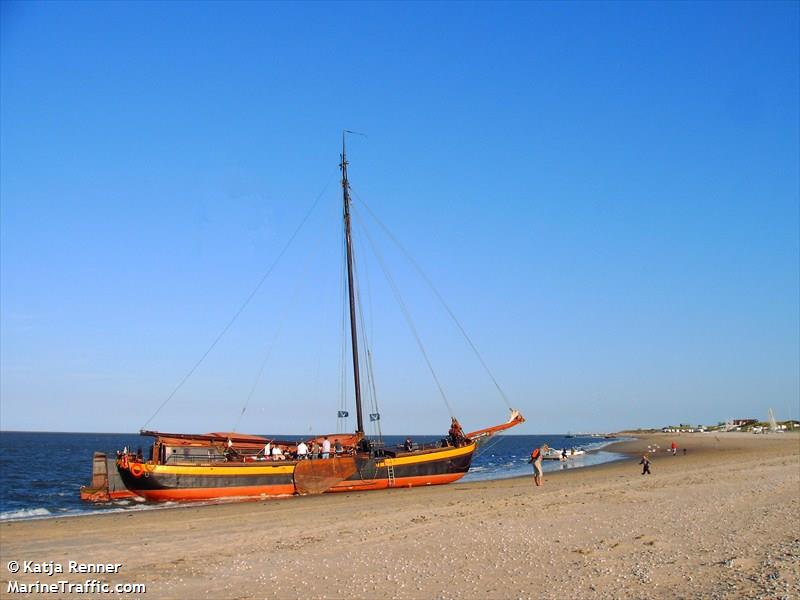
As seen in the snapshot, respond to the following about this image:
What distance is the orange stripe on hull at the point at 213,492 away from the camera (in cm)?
3269

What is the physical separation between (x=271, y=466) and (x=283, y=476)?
→ 80 centimetres

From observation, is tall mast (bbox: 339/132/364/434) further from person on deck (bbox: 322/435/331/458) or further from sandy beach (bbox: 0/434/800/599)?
sandy beach (bbox: 0/434/800/599)

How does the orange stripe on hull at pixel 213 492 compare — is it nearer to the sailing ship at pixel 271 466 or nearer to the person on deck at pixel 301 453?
the sailing ship at pixel 271 466

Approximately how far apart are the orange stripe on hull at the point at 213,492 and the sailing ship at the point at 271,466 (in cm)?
3

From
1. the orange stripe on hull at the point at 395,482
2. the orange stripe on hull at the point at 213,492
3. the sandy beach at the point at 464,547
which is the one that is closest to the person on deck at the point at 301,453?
the orange stripe on hull at the point at 213,492

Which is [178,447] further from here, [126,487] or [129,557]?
[129,557]

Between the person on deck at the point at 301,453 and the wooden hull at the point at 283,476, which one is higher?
the person on deck at the point at 301,453

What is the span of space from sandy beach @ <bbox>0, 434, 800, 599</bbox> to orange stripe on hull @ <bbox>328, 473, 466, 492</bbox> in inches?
398

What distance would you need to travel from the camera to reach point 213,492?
33.2 meters

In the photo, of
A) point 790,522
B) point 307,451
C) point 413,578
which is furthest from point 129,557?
point 307,451

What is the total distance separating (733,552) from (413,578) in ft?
19.5

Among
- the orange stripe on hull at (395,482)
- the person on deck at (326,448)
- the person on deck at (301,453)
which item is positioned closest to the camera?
the orange stripe on hull at (395,482)

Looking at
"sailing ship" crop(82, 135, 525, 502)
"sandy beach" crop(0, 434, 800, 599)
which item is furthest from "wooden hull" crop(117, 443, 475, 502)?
"sandy beach" crop(0, 434, 800, 599)

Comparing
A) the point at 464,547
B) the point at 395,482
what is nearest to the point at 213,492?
the point at 395,482
